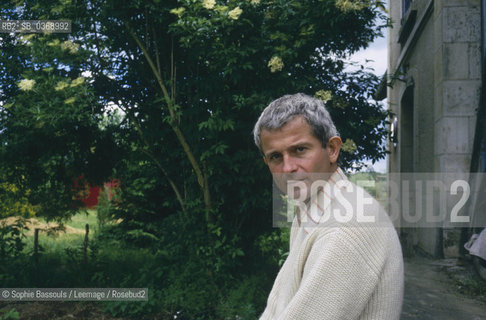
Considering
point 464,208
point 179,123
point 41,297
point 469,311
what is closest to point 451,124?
point 464,208

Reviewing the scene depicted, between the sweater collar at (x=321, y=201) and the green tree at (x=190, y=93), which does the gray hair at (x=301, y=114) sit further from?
the green tree at (x=190, y=93)

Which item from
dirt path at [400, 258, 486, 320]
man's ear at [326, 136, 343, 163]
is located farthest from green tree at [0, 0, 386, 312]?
man's ear at [326, 136, 343, 163]

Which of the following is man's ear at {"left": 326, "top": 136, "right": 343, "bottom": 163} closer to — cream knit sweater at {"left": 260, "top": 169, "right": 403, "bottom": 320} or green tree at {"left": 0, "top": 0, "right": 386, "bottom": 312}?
cream knit sweater at {"left": 260, "top": 169, "right": 403, "bottom": 320}

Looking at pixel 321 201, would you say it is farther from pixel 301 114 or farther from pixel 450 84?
pixel 450 84

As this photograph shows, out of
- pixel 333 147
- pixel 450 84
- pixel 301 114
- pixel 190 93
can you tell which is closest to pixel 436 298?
pixel 450 84

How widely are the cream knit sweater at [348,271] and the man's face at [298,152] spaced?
214 millimetres

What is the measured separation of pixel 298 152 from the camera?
146cm

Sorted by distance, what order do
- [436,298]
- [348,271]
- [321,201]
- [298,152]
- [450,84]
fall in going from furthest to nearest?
[450,84] → [436,298] → [298,152] → [321,201] → [348,271]

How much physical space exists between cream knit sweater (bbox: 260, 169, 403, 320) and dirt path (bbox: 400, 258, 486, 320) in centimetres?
286

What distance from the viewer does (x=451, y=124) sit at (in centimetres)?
518

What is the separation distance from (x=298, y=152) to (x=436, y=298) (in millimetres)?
3502

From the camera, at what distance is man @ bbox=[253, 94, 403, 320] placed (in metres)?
1.13

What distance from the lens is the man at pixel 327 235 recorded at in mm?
1129

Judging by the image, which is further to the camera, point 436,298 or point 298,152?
point 436,298
